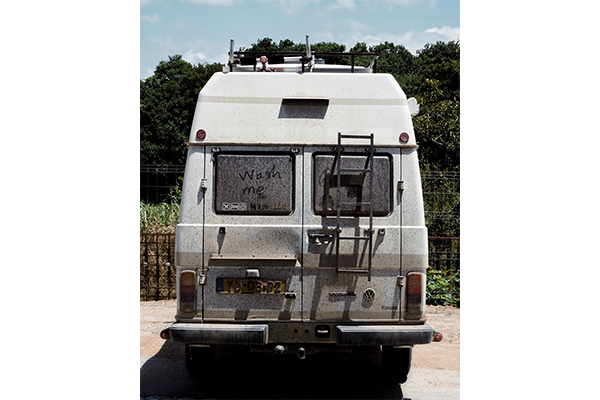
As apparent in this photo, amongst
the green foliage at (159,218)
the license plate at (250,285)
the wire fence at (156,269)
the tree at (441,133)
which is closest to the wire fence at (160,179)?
the green foliage at (159,218)

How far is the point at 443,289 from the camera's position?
980cm

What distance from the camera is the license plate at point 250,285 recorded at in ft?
16.4

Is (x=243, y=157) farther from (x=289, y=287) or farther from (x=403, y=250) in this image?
(x=403, y=250)

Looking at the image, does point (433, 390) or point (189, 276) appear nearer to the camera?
point (189, 276)

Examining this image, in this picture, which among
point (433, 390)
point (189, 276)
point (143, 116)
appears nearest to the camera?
point (189, 276)

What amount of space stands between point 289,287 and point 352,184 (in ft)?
3.72

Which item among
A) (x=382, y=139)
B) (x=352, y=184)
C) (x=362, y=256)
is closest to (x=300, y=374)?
(x=362, y=256)

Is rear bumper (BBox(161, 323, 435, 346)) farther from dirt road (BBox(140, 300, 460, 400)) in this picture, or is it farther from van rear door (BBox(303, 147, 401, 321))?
dirt road (BBox(140, 300, 460, 400))

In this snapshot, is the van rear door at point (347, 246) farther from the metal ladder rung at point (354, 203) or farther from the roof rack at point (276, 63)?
the roof rack at point (276, 63)

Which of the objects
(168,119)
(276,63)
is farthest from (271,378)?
(168,119)

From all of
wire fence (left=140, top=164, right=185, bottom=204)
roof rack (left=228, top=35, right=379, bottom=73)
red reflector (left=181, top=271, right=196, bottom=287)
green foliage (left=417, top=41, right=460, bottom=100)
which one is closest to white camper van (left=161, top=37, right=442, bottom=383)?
red reflector (left=181, top=271, right=196, bottom=287)

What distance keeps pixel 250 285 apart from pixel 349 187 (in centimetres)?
130

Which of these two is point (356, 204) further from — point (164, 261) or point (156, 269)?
point (164, 261)

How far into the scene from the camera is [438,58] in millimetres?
39406
